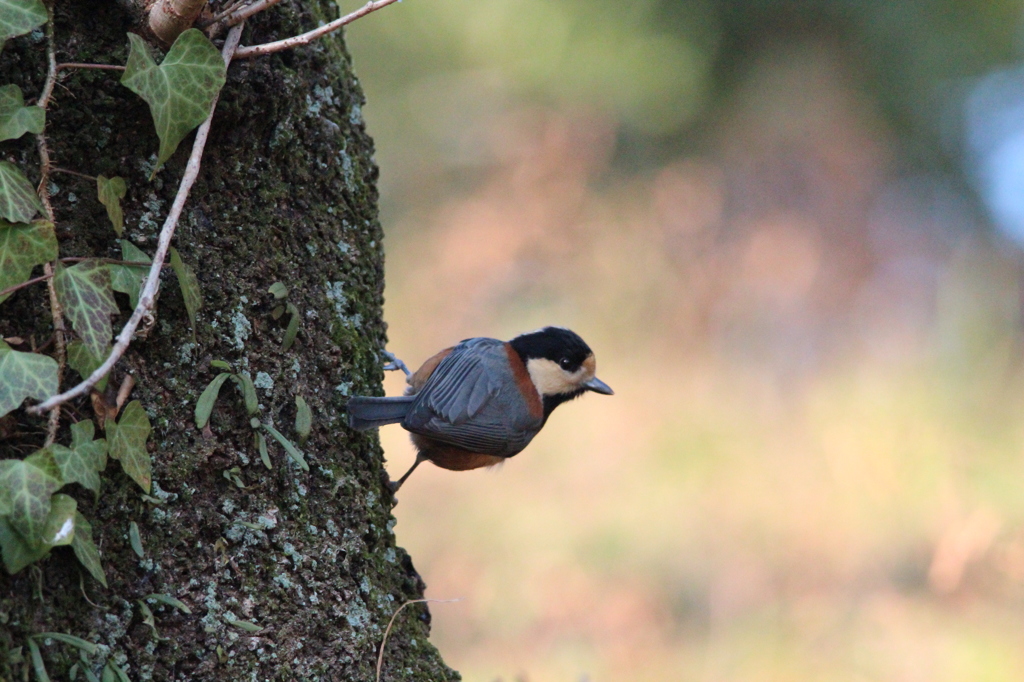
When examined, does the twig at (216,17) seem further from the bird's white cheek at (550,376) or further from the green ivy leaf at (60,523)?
the bird's white cheek at (550,376)

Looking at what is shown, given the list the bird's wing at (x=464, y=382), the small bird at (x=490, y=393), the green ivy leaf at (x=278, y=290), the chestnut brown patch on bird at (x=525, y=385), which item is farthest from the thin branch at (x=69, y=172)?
the chestnut brown patch on bird at (x=525, y=385)

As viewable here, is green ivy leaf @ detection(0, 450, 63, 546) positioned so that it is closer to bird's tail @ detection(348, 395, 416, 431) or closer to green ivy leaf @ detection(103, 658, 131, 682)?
green ivy leaf @ detection(103, 658, 131, 682)

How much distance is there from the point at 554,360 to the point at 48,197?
2.06 meters

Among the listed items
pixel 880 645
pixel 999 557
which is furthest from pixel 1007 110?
pixel 880 645

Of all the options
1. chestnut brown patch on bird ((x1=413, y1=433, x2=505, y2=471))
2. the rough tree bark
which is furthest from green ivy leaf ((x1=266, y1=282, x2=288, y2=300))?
chestnut brown patch on bird ((x1=413, y1=433, x2=505, y2=471))

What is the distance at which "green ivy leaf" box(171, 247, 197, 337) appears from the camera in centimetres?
144

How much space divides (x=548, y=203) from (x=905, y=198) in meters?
3.28

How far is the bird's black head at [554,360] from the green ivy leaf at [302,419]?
59.1 inches

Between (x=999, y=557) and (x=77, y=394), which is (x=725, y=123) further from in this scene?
(x=77, y=394)

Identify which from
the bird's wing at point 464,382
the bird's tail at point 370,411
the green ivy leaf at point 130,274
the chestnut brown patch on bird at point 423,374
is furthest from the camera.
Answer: the chestnut brown patch on bird at point 423,374

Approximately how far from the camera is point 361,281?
2.03 meters

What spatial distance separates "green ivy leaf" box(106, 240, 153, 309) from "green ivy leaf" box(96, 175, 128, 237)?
32 mm

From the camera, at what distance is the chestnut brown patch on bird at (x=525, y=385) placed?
3029 mm

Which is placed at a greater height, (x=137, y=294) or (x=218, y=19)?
(x=218, y=19)
